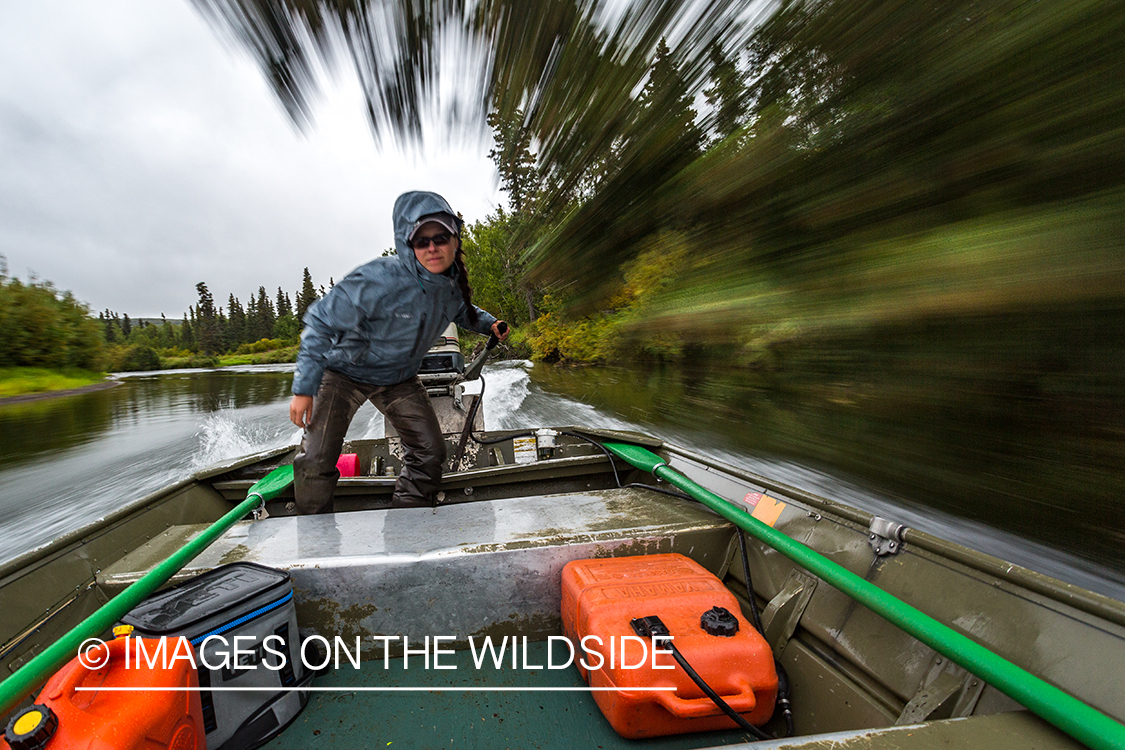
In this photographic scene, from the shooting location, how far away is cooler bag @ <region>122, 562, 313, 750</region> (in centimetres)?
131

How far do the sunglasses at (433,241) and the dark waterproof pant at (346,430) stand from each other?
2.92 feet

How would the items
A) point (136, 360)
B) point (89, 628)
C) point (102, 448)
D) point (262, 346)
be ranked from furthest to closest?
point (262, 346) < point (136, 360) < point (102, 448) < point (89, 628)

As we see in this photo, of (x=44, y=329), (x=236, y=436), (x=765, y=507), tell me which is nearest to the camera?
(x=765, y=507)

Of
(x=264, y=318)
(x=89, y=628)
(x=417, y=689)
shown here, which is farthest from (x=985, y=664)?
(x=264, y=318)

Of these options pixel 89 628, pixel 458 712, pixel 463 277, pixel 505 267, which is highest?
pixel 463 277

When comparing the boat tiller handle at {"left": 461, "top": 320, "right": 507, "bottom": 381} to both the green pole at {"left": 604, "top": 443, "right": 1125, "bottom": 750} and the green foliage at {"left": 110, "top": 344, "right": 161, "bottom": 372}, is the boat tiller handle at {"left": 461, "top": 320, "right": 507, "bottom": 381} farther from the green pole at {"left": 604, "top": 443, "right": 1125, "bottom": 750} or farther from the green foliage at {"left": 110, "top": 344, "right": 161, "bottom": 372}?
the green foliage at {"left": 110, "top": 344, "right": 161, "bottom": 372}

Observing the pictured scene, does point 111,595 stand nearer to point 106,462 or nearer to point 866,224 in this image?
point 866,224

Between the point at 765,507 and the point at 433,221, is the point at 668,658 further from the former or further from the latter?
the point at 433,221

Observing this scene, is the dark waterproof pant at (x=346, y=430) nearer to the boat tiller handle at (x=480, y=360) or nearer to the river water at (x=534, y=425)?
the boat tiller handle at (x=480, y=360)

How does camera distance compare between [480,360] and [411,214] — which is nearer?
[411,214]

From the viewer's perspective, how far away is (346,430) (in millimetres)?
2686

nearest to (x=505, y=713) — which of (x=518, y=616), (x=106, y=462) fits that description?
(x=518, y=616)

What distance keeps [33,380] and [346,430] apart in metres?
17.1

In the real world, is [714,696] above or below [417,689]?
above
